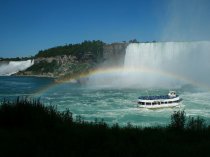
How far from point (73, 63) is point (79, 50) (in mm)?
5982

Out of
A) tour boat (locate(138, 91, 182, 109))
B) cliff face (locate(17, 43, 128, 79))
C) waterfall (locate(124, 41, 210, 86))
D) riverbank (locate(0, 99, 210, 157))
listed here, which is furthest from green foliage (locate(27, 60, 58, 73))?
riverbank (locate(0, 99, 210, 157))

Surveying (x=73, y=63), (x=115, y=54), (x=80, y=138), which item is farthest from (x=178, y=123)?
(x=73, y=63)

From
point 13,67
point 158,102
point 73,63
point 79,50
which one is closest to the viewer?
point 158,102

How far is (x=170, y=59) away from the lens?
151 ft

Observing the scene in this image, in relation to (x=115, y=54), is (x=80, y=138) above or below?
below

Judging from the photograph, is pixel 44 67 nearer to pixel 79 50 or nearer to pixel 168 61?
pixel 79 50

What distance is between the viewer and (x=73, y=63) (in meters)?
81.9

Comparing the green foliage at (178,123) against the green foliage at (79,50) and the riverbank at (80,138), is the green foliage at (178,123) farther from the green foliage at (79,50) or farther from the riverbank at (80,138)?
the green foliage at (79,50)

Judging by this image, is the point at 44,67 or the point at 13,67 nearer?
the point at 44,67

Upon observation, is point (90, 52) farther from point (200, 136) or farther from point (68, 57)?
point (200, 136)

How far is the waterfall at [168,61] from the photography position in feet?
140

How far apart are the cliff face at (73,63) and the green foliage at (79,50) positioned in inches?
40.3

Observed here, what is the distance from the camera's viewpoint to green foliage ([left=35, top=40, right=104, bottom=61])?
7949 centimetres

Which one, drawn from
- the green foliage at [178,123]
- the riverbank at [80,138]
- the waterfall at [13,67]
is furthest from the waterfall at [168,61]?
the waterfall at [13,67]
